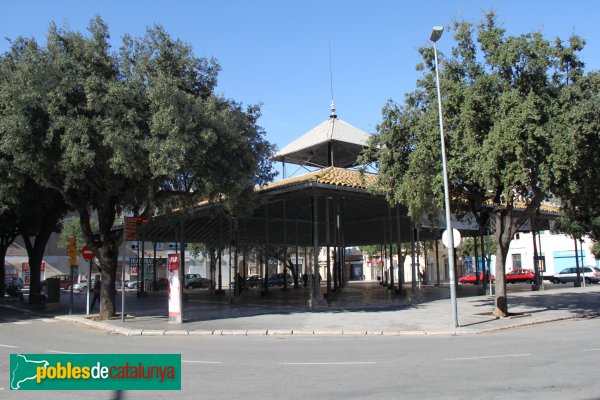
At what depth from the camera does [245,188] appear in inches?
752

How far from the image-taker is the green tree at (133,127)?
52.7ft

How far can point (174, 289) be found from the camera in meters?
18.3

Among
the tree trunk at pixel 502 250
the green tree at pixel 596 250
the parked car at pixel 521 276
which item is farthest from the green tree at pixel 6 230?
the green tree at pixel 596 250

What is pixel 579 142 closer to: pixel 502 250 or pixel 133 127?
pixel 502 250

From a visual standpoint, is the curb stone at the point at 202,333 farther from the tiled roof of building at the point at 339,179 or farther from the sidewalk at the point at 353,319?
the tiled roof of building at the point at 339,179

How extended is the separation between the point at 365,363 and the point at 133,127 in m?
Answer: 10.5

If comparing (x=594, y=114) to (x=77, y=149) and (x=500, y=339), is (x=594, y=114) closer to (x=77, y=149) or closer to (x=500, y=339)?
(x=500, y=339)

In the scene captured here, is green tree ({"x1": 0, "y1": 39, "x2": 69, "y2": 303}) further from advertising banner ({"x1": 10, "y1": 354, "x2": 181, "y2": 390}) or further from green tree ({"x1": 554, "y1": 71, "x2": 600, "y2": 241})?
green tree ({"x1": 554, "y1": 71, "x2": 600, "y2": 241})

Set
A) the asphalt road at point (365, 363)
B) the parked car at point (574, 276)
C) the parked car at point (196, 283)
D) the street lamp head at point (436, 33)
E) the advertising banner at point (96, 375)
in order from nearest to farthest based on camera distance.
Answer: the asphalt road at point (365, 363)
the advertising banner at point (96, 375)
the street lamp head at point (436, 33)
the parked car at point (574, 276)
the parked car at point (196, 283)

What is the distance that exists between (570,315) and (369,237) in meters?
24.9

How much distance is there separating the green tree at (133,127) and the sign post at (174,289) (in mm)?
2580

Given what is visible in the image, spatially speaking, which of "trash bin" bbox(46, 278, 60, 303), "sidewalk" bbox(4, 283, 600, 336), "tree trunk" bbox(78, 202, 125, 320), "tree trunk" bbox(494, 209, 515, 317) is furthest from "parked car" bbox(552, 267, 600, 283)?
"trash bin" bbox(46, 278, 60, 303)

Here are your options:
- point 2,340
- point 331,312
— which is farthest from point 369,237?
point 2,340

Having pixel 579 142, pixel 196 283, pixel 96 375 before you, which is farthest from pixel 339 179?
pixel 196 283
